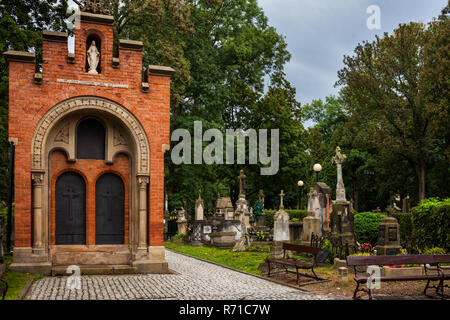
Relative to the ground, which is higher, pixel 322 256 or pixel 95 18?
pixel 95 18

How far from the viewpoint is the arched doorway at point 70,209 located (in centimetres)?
1205

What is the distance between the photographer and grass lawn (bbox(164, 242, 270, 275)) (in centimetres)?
1367

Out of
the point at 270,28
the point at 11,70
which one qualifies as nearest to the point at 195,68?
the point at 270,28

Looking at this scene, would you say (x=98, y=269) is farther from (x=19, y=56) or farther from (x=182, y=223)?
(x=182, y=223)

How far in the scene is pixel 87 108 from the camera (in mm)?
11961

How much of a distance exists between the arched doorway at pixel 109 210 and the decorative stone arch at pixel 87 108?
964 millimetres

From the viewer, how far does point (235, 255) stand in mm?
16656

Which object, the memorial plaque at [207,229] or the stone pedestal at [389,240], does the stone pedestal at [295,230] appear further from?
the stone pedestal at [389,240]

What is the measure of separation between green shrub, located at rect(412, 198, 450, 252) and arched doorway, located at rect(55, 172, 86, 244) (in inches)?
408

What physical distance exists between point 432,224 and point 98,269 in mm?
10837

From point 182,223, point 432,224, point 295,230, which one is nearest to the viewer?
point 432,224

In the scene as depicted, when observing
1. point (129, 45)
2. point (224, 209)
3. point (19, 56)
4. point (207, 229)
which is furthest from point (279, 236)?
point (224, 209)
